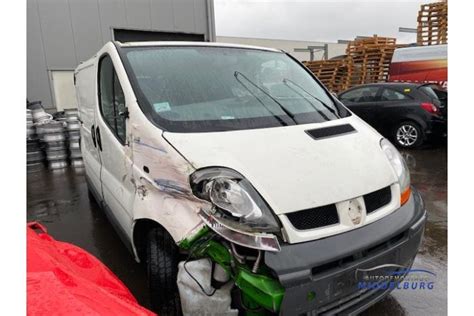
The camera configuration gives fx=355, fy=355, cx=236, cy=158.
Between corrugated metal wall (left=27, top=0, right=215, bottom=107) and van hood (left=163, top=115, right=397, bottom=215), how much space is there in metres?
9.71

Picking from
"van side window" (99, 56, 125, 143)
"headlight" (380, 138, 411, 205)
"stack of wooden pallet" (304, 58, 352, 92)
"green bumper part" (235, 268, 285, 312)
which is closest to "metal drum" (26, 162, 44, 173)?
"van side window" (99, 56, 125, 143)

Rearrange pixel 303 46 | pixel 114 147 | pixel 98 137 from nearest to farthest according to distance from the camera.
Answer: pixel 114 147
pixel 98 137
pixel 303 46

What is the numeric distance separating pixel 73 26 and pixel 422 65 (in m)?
10.2

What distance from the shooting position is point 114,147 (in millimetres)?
2822

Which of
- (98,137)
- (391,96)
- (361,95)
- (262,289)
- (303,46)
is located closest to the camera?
(262,289)

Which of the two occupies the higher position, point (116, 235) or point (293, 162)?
point (293, 162)

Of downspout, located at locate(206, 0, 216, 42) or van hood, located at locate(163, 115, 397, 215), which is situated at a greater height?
downspout, located at locate(206, 0, 216, 42)

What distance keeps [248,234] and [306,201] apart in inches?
13.8

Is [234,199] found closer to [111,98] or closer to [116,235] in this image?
[111,98]

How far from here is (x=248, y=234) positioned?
1.73 m

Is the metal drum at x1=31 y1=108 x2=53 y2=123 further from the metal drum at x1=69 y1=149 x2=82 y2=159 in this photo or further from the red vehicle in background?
the red vehicle in background

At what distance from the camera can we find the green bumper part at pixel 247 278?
1.63 m

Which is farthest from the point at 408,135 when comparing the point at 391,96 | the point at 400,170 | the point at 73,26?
the point at 73,26

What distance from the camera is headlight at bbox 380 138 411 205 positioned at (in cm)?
226
